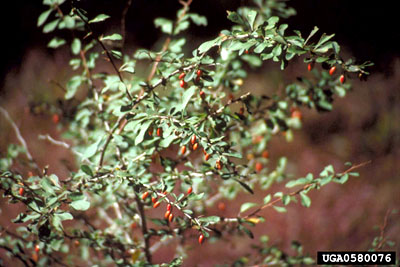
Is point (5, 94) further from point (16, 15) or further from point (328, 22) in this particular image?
point (328, 22)

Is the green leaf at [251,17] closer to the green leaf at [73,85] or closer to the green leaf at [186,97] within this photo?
the green leaf at [186,97]

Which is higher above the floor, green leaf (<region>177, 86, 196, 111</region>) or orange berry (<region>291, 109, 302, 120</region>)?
green leaf (<region>177, 86, 196, 111</region>)

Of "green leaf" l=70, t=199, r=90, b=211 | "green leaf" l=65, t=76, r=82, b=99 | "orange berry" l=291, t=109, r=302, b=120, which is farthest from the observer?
"orange berry" l=291, t=109, r=302, b=120

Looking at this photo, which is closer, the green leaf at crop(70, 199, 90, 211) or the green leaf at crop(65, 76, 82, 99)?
the green leaf at crop(70, 199, 90, 211)

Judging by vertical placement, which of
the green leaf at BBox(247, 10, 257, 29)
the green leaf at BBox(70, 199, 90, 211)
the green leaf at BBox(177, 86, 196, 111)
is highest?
the green leaf at BBox(247, 10, 257, 29)

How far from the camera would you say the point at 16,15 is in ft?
15.6

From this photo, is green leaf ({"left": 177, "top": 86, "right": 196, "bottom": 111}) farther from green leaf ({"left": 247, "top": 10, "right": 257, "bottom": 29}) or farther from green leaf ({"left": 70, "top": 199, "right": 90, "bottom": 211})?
green leaf ({"left": 70, "top": 199, "right": 90, "bottom": 211})

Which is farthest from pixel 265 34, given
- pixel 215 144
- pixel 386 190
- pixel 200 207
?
pixel 386 190

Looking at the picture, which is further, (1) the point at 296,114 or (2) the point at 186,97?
(1) the point at 296,114

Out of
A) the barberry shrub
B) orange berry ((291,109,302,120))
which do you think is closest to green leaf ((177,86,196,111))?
the barberry shrub

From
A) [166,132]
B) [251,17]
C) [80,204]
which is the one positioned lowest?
[80,204]

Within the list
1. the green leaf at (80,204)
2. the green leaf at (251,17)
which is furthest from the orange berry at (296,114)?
the green leaf at (80,204)

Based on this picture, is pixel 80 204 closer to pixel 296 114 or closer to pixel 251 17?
pixel 251 17

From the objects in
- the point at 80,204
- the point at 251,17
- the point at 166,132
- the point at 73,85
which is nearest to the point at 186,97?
the point at 166,132
